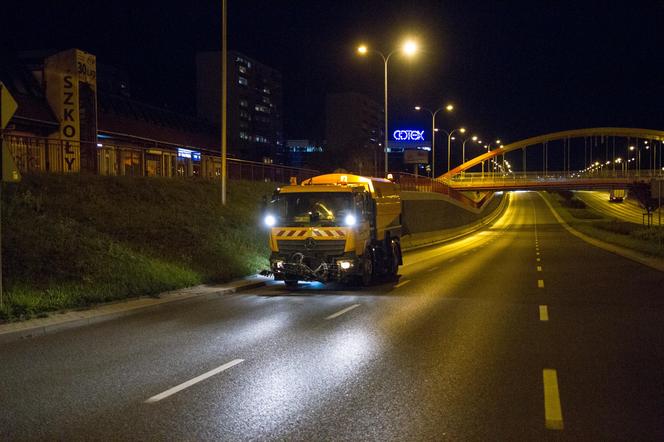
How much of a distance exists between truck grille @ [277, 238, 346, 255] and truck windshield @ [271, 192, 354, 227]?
1.49 feet

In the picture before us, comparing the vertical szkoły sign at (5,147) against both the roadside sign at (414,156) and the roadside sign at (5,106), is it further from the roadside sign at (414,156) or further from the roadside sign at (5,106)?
the roadside sign at (414,156)

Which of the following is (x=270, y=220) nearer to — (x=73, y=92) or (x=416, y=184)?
(x=73, y=92)

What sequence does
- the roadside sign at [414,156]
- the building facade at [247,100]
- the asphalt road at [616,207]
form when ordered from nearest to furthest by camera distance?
1. the asphalt road at [616,207]
2. the roadside sign at [414,156]
3. the building facade at [247,100]

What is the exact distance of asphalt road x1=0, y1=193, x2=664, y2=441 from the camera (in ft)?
19.1

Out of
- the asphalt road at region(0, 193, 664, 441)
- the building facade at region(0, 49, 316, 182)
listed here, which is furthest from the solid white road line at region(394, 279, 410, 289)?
the building facade at region(0, 49, 316, 182)

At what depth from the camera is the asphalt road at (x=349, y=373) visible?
582 centimetres

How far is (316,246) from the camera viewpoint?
56.5 feet

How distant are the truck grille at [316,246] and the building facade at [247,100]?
4212 inches

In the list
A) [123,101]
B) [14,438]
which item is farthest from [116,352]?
[123,101]

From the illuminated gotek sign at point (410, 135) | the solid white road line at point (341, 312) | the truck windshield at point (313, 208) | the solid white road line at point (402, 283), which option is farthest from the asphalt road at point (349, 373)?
the illuminated gotek sign at point (410, 135)

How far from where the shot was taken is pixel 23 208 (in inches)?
709

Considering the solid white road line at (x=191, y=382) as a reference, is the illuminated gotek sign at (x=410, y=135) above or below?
above

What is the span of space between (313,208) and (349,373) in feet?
33.7

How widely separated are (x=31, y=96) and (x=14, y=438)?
31.4 metres
